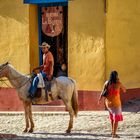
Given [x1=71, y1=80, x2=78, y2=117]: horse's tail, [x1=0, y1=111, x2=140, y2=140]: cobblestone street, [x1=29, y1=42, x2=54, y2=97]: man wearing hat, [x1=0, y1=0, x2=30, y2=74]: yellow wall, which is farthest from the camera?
[x1=0, y1=0, x2=30, y2=74]: yellow wall

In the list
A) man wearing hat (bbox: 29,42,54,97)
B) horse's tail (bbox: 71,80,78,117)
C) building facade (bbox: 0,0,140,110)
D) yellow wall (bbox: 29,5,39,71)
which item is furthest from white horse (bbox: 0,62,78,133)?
yellow wall (bbox: 29,5,39,71)

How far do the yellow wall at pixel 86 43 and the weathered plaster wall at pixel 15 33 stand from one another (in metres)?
1.54

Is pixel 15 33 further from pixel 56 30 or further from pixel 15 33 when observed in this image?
pixel 56 30

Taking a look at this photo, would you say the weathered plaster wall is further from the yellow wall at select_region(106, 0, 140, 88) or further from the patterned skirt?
the patterned skirt

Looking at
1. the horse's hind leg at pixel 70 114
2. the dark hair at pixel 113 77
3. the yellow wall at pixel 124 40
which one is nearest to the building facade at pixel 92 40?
the yellow wall at pixel 124 40

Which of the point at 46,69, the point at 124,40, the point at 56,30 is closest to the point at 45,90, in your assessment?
the point at 46,69

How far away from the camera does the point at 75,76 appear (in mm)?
16812

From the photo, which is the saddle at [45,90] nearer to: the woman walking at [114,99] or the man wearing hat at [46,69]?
the man wearing hat at [46,69]

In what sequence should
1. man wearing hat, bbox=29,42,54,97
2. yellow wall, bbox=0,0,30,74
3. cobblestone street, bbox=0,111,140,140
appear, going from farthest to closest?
yellow wall, bbox=0,0,30,74, man wearing hat, bbox=29,42,54,97, cobblestone street, bbox=0,111,140,140

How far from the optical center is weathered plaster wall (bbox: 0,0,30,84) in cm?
1748

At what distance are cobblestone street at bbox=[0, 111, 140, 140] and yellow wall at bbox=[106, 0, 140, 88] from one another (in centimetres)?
150

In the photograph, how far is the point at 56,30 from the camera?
57.8ft

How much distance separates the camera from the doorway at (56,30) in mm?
17594

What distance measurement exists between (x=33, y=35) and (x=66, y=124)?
376 cm
